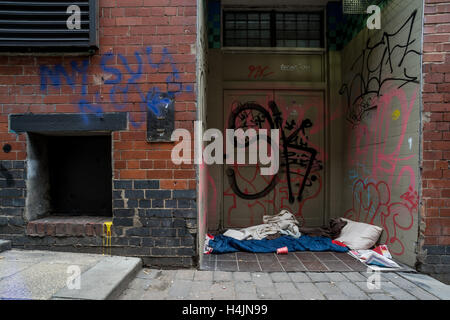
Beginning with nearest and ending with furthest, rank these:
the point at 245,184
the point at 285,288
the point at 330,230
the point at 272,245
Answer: the point at 285,288
the point at 272,245
the point at 330,230
the point at 245,184

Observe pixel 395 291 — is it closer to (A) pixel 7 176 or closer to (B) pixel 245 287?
(B) pixel 245 287

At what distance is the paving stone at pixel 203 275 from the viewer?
2789mm

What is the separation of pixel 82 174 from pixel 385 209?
4202 mm

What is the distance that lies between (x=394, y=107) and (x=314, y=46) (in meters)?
2.28

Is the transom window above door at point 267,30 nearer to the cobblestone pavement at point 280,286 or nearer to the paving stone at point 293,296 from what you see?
the cobblestone pavement at point 280,286

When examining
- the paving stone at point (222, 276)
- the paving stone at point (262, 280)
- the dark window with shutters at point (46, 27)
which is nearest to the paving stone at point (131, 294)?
the paving stone at point (222, 276)

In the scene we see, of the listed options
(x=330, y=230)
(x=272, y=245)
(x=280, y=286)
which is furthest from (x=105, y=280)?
(x=330, y=230)

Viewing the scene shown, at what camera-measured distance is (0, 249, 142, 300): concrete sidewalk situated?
2107 millimetres

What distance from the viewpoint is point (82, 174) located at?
3459 millimetres

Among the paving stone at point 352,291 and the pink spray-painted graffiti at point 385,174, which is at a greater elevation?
the pink spray-painted graffiti at point 385,174

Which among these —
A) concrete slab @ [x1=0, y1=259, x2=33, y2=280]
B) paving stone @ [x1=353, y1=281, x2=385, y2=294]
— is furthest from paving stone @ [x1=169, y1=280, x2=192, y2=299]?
paving stone @ [x1=353, y1=281, x2=385, y2=294]

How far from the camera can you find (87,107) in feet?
9.94

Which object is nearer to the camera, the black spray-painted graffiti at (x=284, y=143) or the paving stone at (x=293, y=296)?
the paving stone at (x=293, y=296)

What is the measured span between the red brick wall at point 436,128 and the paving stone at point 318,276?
1.24 metres
